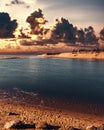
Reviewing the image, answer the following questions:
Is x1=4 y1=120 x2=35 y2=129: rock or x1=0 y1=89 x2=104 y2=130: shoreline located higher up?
x1=4 y1=120 x2=35 y2=129: rock

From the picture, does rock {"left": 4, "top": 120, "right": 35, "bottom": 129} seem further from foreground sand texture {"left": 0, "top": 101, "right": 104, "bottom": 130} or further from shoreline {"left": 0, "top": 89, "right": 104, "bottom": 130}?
shoreline {"left": 0, "top": 89, "right": 104, "bottom": 130}

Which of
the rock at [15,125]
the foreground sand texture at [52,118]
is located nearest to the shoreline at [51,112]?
the foreground sand texture at [52,118]

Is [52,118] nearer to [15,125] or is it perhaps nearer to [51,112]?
[51,112]

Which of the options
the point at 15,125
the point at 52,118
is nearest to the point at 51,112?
the point at 52,118

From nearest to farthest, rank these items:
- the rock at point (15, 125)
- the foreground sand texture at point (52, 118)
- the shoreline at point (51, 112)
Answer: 1. the rock at point (15, 125)
2. the foreground sand texture at point (52, 118)
3. the shoreline at point (51, 112)

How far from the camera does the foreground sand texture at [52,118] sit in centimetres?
3528

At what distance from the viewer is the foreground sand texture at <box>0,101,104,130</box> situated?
35281 mm

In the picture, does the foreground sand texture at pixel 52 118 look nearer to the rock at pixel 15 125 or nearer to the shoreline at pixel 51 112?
the shoreline at pixel 51 112

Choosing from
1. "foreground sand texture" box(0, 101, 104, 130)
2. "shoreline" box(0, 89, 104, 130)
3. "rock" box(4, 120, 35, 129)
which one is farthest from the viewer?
"shoreline" box(0, 89, 104, 130)

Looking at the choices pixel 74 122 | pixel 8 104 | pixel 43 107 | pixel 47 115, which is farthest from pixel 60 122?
pixel 8 104

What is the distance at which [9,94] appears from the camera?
62812mm

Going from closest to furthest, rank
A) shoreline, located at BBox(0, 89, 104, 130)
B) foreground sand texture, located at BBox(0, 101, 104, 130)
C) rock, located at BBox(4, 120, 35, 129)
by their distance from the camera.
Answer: rock, located at BBox(4, 120, 35, 129)
foreground sand texture, located at BBox(0, 101, 104, 130)
shoreline, located at BBox(0, 89, 104, 130)

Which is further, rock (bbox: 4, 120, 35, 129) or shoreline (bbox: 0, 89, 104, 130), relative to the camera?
shoreline (bbox: 0, 89, 104, 130)

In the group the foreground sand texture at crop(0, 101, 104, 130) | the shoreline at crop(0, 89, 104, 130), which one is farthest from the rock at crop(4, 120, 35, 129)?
the shoreline at crop(0, 89, 104, 130)
